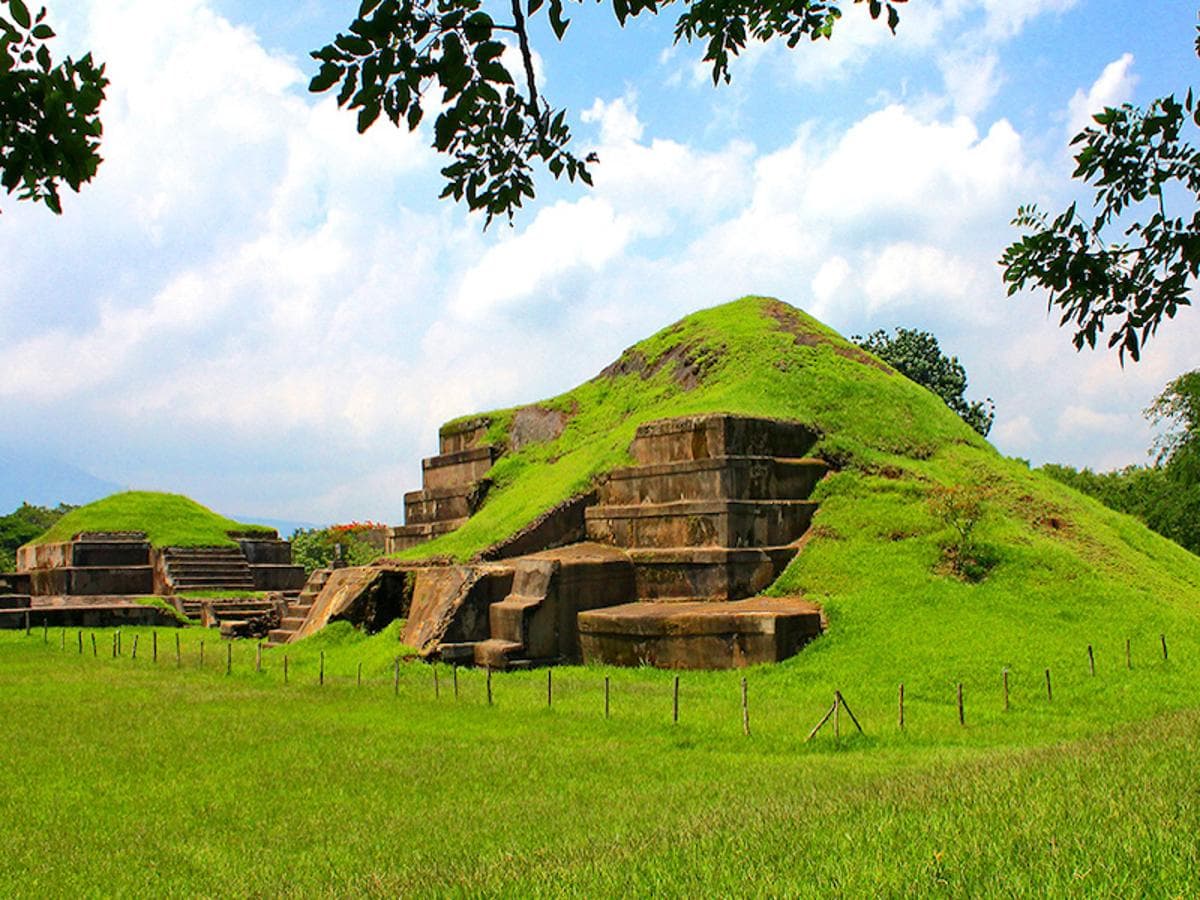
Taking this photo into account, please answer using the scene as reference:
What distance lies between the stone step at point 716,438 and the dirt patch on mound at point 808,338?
172 inches

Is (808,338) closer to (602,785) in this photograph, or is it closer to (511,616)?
(511,616)

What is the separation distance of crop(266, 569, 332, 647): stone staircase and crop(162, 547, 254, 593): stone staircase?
9.67 meters

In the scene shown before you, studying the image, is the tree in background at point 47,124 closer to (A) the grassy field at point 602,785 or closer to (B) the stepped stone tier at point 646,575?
(A) the grassy field at point 602,785

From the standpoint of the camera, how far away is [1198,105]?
4.95 m

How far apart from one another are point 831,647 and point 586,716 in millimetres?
5142

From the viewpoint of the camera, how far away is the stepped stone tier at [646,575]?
16.6 meters

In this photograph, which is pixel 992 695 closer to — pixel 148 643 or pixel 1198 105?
pixel 1198 105

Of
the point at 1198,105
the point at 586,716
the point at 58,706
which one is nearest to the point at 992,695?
the point at 586,716

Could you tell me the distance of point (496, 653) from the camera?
56.2 ft

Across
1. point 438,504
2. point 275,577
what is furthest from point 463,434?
point 275,577

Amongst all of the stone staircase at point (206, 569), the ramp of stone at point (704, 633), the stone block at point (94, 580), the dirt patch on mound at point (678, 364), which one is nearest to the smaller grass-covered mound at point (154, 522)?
the stone staircase at point (206, 569)

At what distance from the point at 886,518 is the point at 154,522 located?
2430cm

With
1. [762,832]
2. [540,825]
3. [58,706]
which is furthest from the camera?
[58,706]

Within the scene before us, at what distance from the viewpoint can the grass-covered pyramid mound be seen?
15.7 metres
